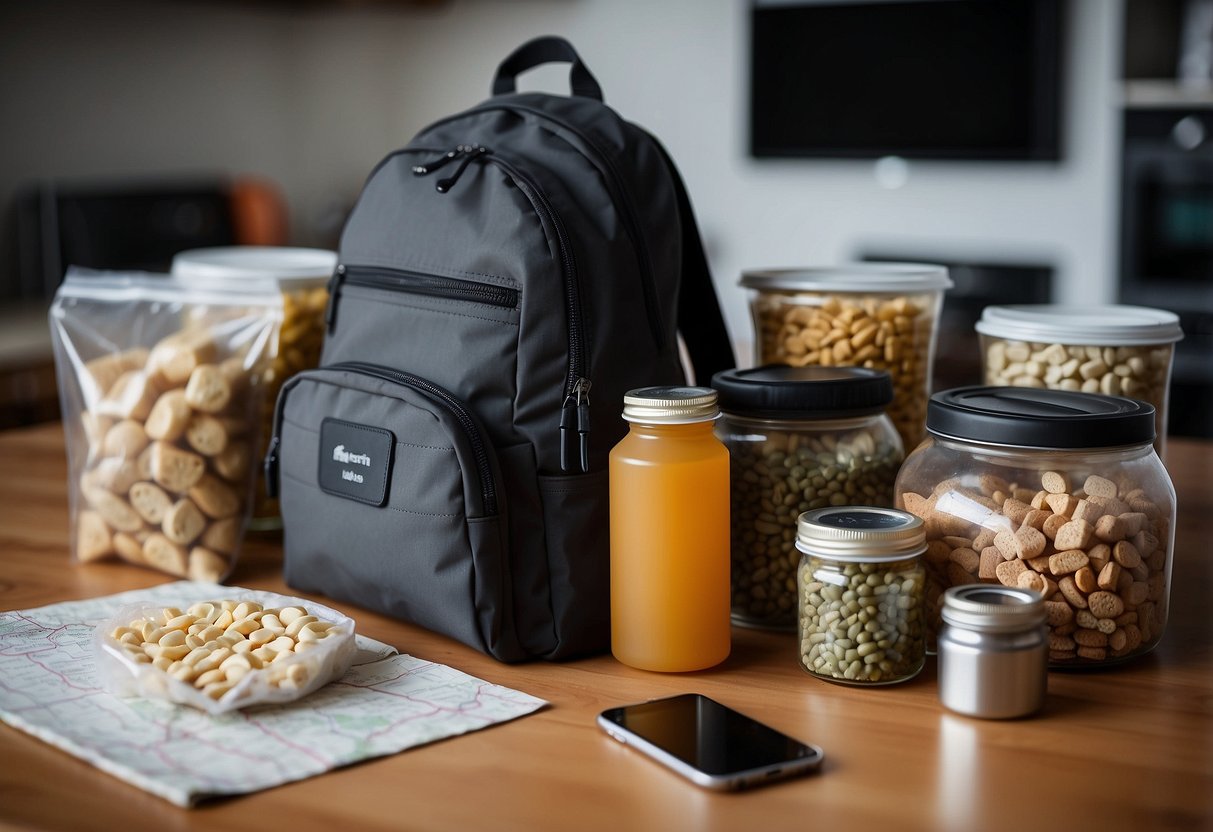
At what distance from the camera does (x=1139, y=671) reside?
948 millimetres

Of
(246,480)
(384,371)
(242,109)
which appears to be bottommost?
(246,480)

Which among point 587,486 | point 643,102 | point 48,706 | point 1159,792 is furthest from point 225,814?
point 643,102

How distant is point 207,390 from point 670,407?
52 centimetres

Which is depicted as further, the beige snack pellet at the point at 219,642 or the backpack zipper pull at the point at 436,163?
A: the backpack zipper pull at the point at 436,163

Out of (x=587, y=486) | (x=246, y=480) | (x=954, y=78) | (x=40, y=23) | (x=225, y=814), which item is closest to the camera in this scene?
(x=225, y=814)

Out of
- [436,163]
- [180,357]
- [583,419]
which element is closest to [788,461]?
[583,419]

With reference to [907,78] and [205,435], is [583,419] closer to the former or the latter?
[205,435]

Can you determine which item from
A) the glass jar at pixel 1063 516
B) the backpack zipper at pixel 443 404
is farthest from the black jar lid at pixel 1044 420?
the backpack zipper at pixel 443 404

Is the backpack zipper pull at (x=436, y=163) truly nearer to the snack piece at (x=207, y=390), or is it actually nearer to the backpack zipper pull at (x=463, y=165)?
the backpack zipper pull at (x=463, y=165)

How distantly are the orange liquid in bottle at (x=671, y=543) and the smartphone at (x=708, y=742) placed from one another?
0.08m

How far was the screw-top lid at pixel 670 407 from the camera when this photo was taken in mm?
920

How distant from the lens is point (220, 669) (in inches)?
34.2

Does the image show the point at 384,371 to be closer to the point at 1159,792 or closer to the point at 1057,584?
the point at 1057,584

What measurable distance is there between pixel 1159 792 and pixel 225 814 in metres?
0.55
